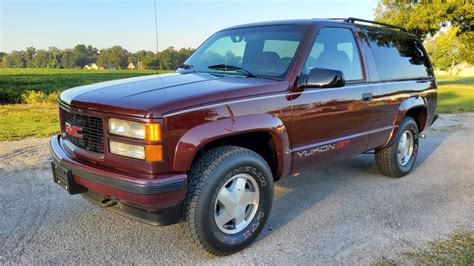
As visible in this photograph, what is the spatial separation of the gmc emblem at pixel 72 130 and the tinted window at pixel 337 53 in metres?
2.05

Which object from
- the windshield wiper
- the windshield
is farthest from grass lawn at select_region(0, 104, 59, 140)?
the windshield wiper

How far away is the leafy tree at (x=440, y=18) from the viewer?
17.2 m

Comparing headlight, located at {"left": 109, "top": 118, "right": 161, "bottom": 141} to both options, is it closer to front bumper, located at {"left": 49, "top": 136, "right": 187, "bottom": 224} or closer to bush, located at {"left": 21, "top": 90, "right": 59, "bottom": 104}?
front bumper, located at {"left": 49, "top": 136, "right": 187, "bottom": 224}

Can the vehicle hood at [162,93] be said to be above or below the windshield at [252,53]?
below

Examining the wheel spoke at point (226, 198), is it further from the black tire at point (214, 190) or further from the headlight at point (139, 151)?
the headlight at point (139, 151)

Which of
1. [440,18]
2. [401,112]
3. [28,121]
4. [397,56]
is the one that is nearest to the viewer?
[401,112]

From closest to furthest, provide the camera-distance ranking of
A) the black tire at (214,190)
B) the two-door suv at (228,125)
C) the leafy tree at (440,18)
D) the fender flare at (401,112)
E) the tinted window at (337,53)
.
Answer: the two-door suv at (228,125), the black tire at (214,190), the tinted window at (337,53), the fender flare at (401,112), the leafy tree at (440,18)

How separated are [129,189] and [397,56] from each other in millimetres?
3933

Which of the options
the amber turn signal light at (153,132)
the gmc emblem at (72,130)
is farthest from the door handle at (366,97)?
the gmc emblem at (72,130)

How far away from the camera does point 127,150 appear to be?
2797 mm

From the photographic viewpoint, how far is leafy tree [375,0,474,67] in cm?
1720

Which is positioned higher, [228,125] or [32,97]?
[228,125]

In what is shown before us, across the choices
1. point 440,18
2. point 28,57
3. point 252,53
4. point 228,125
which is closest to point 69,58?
point 28,57

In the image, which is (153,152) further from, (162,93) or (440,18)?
(440,18)
